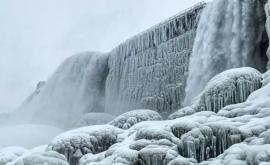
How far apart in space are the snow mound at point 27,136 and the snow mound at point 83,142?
29.6 ft

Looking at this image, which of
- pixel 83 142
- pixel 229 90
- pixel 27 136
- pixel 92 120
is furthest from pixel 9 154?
pixel 92 120

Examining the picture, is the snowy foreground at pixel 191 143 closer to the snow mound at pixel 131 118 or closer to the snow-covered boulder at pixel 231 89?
the snow-covered boulder at pixel 231 89

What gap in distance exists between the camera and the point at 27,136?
73.5 feet

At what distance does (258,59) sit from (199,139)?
324 inches

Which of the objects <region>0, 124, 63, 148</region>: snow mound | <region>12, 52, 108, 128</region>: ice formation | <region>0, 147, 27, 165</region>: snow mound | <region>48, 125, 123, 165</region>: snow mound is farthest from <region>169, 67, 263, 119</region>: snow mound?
<region>12, 52, 108, 128</region>: ice formation

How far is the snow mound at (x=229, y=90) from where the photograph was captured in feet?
40.6

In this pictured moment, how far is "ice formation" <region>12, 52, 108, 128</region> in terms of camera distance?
29.9 m

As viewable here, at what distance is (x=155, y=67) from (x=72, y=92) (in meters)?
9.13

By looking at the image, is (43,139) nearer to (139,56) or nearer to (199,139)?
(139,56)

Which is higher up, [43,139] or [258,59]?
[258,59]

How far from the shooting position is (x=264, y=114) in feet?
31.8

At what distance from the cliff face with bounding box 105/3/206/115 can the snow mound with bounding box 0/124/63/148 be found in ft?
13.4

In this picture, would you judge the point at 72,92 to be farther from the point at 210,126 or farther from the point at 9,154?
the point at 210,126

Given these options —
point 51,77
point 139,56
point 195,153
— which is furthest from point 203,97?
point 51,77
